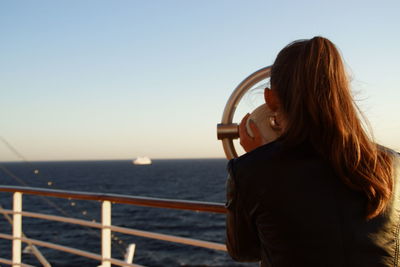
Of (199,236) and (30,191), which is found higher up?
(30,191)

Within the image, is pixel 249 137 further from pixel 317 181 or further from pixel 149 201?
pixel 149 201

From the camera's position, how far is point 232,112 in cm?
85

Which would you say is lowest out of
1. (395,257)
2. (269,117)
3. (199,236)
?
(199,236)

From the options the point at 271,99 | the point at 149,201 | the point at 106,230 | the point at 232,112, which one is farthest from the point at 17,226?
the point at 271,99

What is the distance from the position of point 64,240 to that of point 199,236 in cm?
786

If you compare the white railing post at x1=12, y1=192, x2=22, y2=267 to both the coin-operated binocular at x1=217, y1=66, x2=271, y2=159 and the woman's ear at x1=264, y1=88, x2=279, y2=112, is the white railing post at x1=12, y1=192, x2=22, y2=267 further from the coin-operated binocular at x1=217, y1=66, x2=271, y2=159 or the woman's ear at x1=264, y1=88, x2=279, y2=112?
the woman's ear at x1=264, y1=88, x2=279, y2=112

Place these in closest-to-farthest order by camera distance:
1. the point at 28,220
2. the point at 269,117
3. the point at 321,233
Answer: the point at 321,233, the point at 269,117, the point at 28,220

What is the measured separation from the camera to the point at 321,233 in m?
0.63

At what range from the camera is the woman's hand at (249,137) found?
2.49 ft

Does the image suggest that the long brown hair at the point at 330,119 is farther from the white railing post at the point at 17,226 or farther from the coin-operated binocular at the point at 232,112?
the white railing post at the point at 17,226

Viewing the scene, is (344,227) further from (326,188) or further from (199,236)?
(199,236)

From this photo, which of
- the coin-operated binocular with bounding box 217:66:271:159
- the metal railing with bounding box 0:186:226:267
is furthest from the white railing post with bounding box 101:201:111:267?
the coin-operated binocular with bounding box 217:66:271:159

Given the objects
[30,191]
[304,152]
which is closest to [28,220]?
[30,191]

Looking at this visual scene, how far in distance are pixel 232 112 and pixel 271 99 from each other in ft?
0.47
